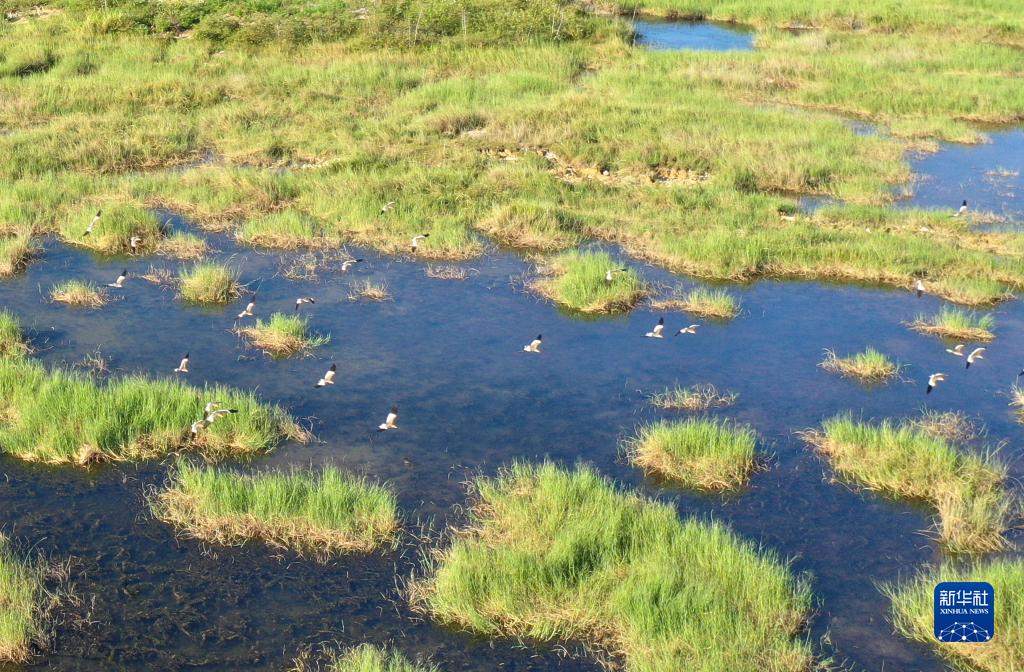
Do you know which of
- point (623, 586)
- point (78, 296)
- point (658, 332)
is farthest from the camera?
point (78, 296)

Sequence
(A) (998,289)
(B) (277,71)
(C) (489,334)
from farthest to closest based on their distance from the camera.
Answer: (B) (277,71) < (A) (998,289) < (C) (489,334)

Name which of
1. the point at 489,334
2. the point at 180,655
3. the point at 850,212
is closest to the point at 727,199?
the point at 850,212

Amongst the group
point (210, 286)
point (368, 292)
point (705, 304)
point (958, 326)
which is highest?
point (210, 286)

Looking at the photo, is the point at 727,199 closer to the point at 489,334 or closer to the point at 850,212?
the point at 850,212

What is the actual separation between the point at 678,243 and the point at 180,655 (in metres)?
9.66

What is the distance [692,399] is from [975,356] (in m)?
3.72

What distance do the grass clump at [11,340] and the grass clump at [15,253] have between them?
1998mm

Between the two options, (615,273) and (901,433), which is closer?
(901,433)

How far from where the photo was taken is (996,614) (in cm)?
690

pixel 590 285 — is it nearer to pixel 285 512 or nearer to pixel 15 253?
pixel 285 512

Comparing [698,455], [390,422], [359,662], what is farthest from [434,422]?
[359,662]

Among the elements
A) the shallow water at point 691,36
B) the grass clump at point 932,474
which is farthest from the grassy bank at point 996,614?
the shallow water at point 691,36

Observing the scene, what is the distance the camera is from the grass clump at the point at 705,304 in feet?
41.9

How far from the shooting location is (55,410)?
9383mm
